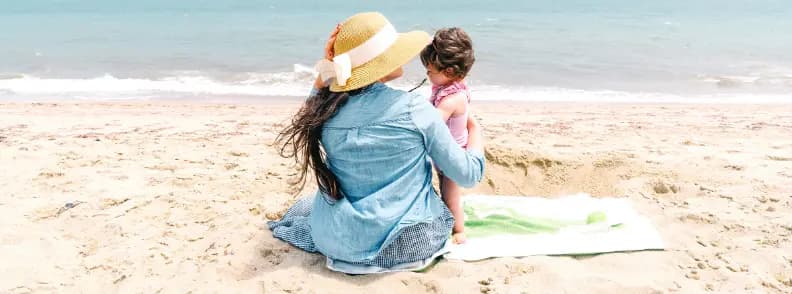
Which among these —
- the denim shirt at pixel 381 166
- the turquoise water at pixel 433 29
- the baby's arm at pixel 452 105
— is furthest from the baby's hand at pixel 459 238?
the turquoise water at pixel 433 29

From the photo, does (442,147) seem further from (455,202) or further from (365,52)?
(455,202)

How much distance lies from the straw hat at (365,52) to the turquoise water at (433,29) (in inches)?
323

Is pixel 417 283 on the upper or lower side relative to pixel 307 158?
lower

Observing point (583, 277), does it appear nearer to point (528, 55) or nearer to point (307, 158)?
point (307, 158)

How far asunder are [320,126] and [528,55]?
12784 millimetres

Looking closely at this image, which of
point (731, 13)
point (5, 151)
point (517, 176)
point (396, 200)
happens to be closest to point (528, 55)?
point (517, 176)

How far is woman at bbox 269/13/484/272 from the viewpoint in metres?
2.59

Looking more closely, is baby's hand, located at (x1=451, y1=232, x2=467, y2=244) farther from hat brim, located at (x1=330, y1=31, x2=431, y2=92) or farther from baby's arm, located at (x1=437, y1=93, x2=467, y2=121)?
hat brim, located at (x1=330, y1=31, x2=431, y2=92)

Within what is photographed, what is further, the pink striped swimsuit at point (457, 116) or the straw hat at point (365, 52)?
the pink striped swimsuit at point (457, 116)

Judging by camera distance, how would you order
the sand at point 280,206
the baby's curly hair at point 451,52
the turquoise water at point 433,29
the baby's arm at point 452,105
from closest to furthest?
the sand at point 280,206
the baby's curly hair at point 451,52
the baby's arm at point 452,105
the turquoise water at point 433,29

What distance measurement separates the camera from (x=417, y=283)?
2.83m

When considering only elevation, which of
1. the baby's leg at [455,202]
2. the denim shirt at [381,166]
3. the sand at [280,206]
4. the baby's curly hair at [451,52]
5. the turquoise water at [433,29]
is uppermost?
the baby's curly hair at [451,52]

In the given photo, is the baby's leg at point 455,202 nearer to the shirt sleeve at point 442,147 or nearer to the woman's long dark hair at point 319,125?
the shirt sleeve at point 442,147

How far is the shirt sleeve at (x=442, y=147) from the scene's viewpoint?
103 inches
